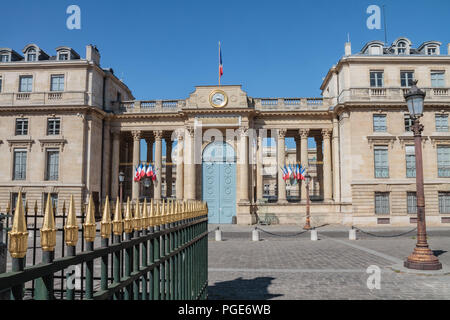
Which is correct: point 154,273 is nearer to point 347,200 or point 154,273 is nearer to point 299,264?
point 299,264

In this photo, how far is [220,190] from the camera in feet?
108

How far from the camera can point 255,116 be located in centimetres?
3334

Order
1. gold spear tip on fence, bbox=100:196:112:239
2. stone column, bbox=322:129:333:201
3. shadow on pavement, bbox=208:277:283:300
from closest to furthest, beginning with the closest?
1. gold spear tip on fence, bbox=100:196:112:239
2. shadow on pavement, bbox=208:277:283:300
3. stone column, bbox=322:129:333:201

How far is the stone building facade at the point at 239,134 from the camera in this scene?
3028 centimetres

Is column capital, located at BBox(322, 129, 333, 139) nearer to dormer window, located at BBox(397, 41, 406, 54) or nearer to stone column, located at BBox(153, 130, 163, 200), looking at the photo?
dormer window, located at BBox(397, 41, 406, 54)

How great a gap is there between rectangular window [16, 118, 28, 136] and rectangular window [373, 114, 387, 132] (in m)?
29.2

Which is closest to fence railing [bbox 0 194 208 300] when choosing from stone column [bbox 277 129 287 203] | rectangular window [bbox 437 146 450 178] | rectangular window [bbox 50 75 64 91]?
stone column [bbox 277 129 287 203]

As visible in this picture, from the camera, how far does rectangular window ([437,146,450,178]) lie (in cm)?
3020

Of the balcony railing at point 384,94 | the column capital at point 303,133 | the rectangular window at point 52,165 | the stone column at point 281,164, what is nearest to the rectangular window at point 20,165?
the rectangular window at point 52,165

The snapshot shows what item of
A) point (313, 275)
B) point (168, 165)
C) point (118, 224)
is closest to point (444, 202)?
point (168, 165)

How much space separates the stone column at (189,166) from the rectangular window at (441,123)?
20197 mm

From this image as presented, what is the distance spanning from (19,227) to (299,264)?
10.6 metres
